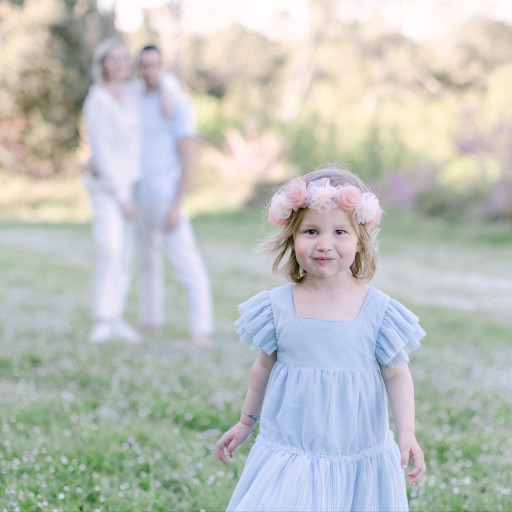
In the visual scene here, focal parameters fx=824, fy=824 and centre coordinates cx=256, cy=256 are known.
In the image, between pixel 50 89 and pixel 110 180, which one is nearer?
pixel 110 180

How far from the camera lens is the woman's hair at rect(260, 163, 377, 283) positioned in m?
2.43

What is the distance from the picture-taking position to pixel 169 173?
6.37 m

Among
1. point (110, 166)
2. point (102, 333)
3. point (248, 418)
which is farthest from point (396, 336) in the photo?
point (102, 333)

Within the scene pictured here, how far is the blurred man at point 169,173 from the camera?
6219 millimetres

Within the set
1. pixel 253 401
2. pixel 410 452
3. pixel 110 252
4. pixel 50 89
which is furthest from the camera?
pixel 50 89

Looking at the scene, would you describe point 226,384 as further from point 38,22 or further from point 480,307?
point 38,22

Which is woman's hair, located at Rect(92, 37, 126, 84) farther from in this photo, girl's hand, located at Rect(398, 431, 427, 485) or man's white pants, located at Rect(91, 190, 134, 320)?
girl's hand, located at Rect(398, 431, 427, 485)

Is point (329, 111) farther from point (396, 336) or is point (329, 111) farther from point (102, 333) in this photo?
point (396, 336)

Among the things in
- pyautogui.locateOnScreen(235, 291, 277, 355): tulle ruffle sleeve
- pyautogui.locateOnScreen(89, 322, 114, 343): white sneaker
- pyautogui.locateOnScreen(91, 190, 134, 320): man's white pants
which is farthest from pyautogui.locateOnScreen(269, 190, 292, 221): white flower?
pyautogui.locateOnScreen(89, 322, 114, 343): white sneaker

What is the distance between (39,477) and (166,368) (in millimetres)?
2247

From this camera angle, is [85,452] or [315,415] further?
[85,452]

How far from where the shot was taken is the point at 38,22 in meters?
22.8

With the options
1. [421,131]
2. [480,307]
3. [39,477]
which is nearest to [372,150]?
[421,131]

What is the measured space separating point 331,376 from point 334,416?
112mm
